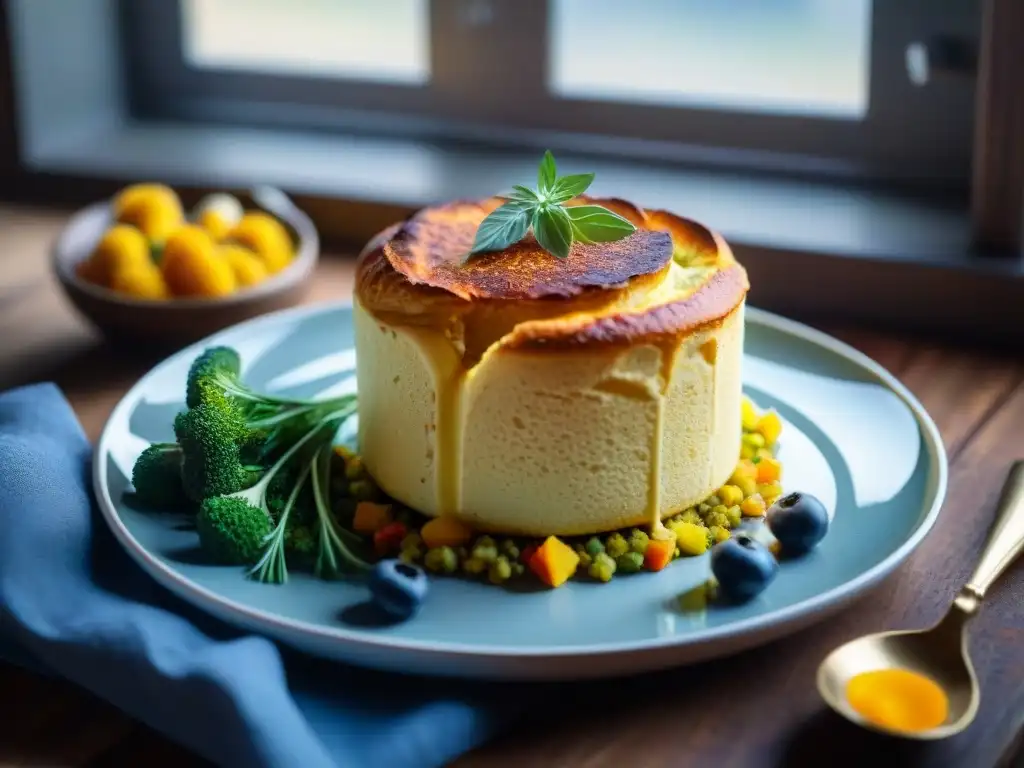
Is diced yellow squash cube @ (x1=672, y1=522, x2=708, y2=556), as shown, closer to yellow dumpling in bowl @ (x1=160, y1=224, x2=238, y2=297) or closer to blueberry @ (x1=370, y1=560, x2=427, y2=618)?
blueberry @ (x1=370, y1=560, x2=427, y2=618)

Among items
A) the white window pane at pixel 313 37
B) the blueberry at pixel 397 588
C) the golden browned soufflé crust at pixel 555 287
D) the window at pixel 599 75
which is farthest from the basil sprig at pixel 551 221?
the white window pane at pixel 313 37

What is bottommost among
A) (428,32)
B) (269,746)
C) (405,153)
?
(269,746)

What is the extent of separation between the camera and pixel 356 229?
251cm

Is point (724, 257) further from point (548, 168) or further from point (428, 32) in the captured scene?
point (428, 32)

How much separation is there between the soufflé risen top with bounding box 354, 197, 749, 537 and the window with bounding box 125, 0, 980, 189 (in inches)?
38.7

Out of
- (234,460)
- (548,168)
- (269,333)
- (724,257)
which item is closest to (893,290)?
(724,257)

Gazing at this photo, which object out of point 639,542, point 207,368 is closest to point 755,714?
point 639,542

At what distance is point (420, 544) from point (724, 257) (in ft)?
1.56

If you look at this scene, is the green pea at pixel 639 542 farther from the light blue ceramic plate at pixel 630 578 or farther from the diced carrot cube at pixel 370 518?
the diced carrot cube at pixel 370 518

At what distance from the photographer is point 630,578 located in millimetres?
1418

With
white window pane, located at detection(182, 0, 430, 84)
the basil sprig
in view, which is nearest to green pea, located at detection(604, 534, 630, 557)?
the basil sprig

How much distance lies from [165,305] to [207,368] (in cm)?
35

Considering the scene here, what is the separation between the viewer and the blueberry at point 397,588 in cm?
132

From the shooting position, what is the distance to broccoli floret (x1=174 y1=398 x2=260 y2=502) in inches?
58.5
